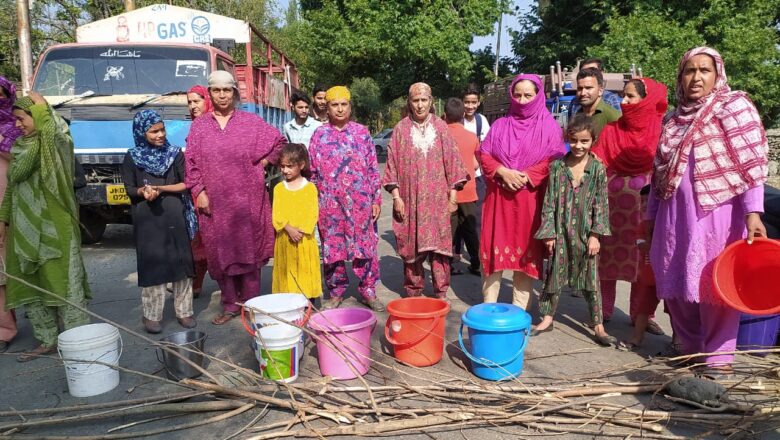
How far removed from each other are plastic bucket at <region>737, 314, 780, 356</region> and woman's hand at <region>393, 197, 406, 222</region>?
234 centimetres

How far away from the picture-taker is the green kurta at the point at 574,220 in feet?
11.0

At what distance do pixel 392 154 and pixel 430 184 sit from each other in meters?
0.41

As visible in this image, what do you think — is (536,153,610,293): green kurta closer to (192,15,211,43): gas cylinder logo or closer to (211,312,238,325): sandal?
(211,312,238,325): sandal

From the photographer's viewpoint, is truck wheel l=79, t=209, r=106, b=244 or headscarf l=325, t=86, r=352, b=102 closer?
headscarf l=325, t=86, r=352, b=102

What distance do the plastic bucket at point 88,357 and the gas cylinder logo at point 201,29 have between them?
5.21m

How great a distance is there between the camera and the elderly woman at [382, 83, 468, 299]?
13.2 feet

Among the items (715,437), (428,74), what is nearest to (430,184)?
(715,437)

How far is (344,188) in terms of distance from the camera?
4.02 meters

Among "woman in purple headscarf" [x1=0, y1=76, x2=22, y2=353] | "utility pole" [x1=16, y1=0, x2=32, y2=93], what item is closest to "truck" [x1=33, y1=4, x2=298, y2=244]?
"woman in purple headscarf" [x1=0, y1=76, x2=22, y2=353]

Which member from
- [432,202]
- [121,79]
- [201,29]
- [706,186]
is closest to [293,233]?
[432,202]

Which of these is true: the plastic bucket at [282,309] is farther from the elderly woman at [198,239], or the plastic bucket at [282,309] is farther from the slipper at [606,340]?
the slipper at [606,340]

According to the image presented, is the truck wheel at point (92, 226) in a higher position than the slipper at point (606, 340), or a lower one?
higher

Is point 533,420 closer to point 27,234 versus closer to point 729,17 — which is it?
point 27,234

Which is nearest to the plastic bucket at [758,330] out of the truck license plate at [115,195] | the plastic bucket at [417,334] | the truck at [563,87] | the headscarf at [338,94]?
the plastic bucket at [417,334]
